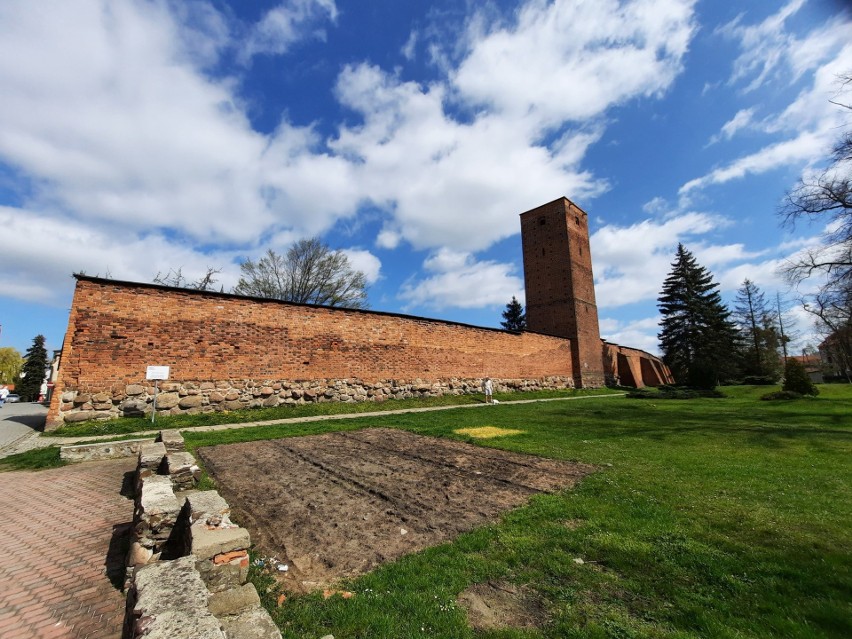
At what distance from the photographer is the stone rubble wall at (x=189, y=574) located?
1.75 metres

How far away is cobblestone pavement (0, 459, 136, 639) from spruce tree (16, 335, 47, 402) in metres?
57.6

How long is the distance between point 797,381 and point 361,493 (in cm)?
2355

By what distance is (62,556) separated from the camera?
3588 millimetres

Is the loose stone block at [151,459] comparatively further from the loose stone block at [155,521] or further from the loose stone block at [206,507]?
the loose stone block at [206,507]

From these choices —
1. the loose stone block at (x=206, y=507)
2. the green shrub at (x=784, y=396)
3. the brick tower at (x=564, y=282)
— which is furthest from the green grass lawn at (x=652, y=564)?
the brick tower at (x=564, y=282)

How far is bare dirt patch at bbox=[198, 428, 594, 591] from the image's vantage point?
11.3ft

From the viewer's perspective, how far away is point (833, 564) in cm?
295

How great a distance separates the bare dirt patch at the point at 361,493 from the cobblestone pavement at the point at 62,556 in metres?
1.14

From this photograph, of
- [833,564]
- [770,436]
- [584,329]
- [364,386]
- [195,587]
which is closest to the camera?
[195,587]

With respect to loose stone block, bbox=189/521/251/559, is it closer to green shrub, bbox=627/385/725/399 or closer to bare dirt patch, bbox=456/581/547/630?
bare dirt patch, bbox=456/581/547/630

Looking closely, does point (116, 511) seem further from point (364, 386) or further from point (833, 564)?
point (364, 386)

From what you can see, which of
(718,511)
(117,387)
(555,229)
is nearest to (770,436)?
(718,511)

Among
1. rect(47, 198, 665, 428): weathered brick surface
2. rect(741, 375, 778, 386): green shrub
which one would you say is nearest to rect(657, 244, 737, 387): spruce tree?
rect(741, 375, 778, 386): green shrub

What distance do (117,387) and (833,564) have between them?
46.2ft
